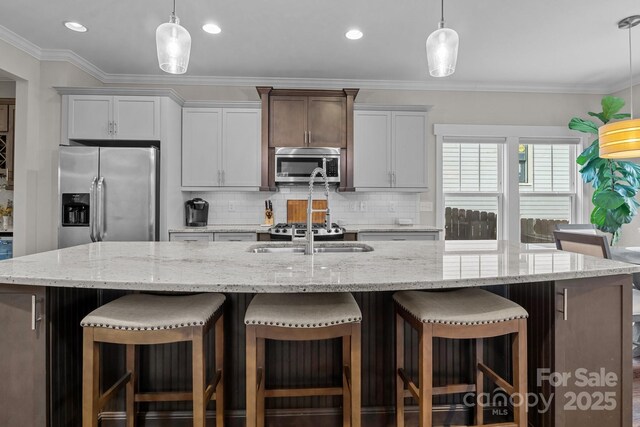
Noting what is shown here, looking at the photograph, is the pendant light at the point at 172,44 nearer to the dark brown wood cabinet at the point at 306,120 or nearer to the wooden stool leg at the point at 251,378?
Answer: the wooden stool leg at the point at 251,378

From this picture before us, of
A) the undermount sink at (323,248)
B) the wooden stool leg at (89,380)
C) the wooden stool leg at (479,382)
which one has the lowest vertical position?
the wooden stool leg at (479,382)

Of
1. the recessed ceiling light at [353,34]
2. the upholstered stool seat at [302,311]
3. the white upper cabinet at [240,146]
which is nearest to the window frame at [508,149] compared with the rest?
the recessed ceiling light at [353,34]

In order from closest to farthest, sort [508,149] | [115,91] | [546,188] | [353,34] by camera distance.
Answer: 1. [353,34]
2. [115,91]
3. [508,149]
4. [546,188]

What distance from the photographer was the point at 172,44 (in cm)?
173

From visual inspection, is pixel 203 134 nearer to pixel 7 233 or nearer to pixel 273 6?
pixel 273 6

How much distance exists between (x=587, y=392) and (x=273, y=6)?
3.06 m

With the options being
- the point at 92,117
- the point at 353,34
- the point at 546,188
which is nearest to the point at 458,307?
the point at 353,34

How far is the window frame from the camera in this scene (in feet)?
14.5

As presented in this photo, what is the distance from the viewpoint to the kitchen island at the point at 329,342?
→ 127 centimetres

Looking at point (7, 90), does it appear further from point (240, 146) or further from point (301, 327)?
point (301, 327)

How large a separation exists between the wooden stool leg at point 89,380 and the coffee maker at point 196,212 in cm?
272

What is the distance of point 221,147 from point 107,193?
121 cm

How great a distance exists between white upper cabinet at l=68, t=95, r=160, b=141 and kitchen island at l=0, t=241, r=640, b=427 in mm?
2004

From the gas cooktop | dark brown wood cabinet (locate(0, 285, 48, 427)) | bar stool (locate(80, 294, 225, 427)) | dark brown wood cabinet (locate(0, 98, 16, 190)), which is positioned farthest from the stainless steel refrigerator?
bar stool (locate(80, 294, 225, 427))
